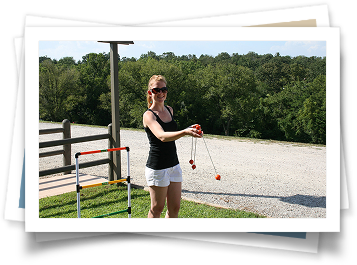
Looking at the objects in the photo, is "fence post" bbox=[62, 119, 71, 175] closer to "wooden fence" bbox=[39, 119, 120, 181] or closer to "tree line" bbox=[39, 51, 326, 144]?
"wooden fence" bbox=[39, 119, 120, 181]

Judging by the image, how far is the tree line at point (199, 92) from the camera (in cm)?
1720

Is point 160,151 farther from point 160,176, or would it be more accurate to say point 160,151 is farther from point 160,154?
point 160,176

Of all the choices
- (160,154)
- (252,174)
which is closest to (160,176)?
(160,154)

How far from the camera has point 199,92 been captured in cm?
1889

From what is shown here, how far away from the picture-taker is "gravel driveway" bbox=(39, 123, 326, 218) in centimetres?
580

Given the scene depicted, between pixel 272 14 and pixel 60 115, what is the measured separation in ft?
55.4

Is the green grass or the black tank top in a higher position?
the black tank top

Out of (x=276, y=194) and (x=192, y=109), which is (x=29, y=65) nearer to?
(x=276, y=194)

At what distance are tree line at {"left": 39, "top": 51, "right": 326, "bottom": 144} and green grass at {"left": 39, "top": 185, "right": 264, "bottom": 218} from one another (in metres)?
11.1

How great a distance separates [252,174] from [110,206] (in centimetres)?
389

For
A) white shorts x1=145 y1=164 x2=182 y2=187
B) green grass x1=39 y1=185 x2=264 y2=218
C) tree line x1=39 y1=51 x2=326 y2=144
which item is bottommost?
green grass x1=39 y1=185 x2=264 y2=218

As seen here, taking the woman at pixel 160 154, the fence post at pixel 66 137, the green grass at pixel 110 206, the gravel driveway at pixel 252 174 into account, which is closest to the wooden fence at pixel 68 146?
the fence post at pixel 66 137

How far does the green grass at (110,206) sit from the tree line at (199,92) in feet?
36.5

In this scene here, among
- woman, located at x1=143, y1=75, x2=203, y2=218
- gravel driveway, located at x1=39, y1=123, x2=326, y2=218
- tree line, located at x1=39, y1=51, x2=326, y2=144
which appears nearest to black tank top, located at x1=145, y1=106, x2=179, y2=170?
woman, located at x1=143, y1=75, x2=203, y2=218
